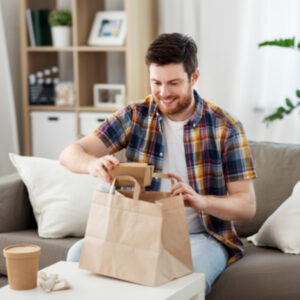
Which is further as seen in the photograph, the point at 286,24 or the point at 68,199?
the point at 286,24

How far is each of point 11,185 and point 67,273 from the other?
3.30 feet

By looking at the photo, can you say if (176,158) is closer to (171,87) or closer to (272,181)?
(171,87)

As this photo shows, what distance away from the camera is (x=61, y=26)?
12.6 feet

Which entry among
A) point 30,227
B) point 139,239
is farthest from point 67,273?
point 30,227

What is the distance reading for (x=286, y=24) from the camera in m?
3.53

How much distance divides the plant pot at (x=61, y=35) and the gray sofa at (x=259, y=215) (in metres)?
1.55

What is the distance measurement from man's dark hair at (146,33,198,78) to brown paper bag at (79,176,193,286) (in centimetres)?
48

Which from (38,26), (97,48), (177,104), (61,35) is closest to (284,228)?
(177,104)

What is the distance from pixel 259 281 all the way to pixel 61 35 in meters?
2.43

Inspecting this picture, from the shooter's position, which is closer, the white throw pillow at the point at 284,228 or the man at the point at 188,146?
the man at the point at 188,146

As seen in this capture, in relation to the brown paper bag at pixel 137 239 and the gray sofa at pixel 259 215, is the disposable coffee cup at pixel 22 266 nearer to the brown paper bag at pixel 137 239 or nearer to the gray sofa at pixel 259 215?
the brown paper bag at pixel 137 239

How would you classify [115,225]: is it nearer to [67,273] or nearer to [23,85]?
[67,273]

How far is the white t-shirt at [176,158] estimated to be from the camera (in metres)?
1.93

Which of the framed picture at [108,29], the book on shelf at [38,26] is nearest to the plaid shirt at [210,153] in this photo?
the framed picture at [108,29]
